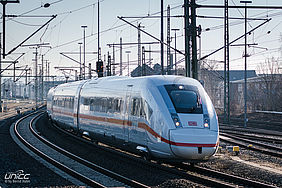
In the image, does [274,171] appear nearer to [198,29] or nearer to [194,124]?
[194,124]

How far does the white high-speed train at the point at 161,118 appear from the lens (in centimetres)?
1305

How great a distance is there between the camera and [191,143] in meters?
12.9

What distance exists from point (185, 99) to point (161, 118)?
1056mm

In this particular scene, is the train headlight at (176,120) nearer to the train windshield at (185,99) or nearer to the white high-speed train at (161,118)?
the white high-speed train at (161,118)

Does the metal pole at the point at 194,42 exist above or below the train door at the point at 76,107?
above

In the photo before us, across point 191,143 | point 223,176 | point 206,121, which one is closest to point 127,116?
point 206,121

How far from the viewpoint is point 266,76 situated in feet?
195

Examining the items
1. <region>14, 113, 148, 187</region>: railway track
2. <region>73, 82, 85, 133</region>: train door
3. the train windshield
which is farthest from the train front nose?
<region>73, 82, 85, 133</region>: train door

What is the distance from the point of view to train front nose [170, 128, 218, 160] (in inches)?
507

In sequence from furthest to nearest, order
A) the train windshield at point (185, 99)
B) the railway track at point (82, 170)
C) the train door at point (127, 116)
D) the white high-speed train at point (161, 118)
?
the train door at point (127, 116) < the train windshield at point (185, 99) < the white high-speed train at point (161, 118) < the railway track at point (82, 170)

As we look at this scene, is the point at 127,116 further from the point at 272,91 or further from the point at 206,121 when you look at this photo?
the point at 272,91

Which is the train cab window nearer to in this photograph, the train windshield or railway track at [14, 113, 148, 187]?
the train windshield

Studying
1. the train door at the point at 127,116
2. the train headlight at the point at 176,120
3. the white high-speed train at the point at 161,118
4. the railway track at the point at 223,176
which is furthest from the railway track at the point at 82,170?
the railway track at the point at 223,176

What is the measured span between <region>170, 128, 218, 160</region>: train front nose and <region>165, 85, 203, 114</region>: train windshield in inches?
31.8
